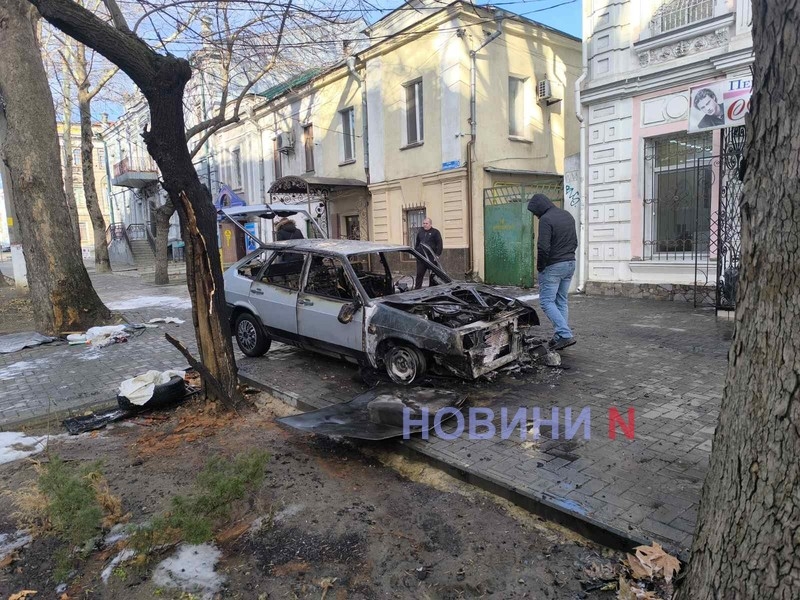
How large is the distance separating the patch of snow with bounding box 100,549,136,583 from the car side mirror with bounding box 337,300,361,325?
310 centimetres

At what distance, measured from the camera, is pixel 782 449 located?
1.66m

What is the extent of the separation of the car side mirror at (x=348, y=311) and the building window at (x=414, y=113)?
443 inches

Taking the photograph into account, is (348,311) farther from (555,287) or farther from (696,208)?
(696,208)

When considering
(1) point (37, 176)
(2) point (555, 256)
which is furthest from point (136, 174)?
(2) point (555, 256)

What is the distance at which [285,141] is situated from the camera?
2184 centimetres

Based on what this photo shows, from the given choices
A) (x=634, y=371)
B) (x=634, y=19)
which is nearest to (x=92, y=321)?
(x=634, y=371)

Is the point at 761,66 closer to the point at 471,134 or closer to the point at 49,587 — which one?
the point at 49,587

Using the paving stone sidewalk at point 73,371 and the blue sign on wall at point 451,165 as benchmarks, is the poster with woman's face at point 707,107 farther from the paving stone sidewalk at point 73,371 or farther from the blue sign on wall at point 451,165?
the paving stone sidewalk at point 73,371

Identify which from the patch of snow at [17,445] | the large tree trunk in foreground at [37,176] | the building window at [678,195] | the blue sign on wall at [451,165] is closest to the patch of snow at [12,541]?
the patch of snow at [17,445]

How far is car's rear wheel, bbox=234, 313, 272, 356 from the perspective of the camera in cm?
703

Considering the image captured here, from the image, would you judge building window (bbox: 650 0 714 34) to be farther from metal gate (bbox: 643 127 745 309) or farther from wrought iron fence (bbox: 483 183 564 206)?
wrought iron fence (bbox: 483 183 564 206)

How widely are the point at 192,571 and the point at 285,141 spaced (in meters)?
21.0

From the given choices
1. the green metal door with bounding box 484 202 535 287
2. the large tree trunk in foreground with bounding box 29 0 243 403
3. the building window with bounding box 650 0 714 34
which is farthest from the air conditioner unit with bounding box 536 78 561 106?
the large tree trunk in foreground with bounding box 29 0 243 403

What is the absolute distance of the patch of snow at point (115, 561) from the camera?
2.77m
